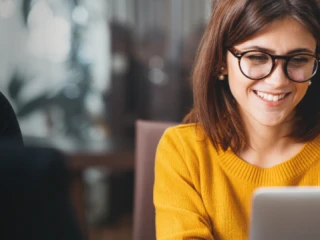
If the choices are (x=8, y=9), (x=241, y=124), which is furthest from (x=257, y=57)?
(x=8, y=9)

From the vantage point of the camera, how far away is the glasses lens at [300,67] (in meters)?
1.08

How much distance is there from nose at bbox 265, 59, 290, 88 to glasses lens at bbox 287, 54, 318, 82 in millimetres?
17

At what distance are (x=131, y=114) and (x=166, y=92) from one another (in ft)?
0.92

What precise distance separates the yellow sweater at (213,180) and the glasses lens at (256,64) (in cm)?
24

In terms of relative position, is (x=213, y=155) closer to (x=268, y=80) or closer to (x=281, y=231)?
(x=268, y=80)

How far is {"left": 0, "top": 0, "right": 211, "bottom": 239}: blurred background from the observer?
300 centimetres

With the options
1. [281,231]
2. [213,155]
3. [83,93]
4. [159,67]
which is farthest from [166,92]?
[281,231]

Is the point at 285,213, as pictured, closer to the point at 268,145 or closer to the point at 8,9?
the point at 268,145

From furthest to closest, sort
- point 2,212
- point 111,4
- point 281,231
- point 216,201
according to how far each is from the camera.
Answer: point 111,4 < point 216,201 < point 281,231 < point 2,212

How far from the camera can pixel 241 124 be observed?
1.25 m

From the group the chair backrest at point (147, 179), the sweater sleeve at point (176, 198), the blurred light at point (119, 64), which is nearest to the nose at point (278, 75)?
the sweater sleeve at point (176, 198)

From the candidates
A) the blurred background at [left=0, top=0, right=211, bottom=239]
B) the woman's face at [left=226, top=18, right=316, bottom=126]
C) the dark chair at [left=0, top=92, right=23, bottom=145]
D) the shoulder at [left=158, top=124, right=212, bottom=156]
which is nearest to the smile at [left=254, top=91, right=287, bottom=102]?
the woman's face at [left=226, top=18, right=316, bottom=126]

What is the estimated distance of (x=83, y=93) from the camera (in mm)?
3139

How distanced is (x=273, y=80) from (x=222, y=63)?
0.16 meters
